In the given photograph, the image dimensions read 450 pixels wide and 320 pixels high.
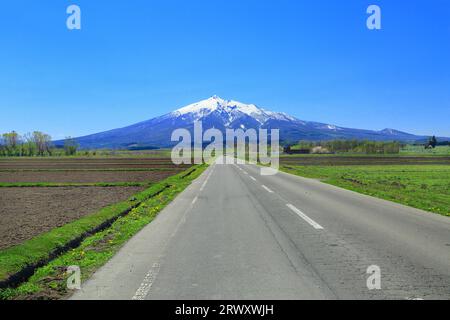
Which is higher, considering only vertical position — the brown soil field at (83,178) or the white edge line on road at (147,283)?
the white edge line on road at (147,283)

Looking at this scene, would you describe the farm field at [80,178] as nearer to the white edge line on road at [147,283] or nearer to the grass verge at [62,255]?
the grass verge at [62,255]

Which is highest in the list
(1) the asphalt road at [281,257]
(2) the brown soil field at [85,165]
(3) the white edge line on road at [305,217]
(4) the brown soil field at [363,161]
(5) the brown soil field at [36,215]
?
(1) the asphalt road at [281,257]

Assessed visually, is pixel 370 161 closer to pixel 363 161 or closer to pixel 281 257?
pixel 363 161

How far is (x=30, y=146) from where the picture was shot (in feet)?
509

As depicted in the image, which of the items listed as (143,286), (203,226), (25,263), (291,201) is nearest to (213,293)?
(143,286)

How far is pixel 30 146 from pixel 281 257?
167 meters

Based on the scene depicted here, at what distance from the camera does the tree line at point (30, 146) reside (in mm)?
148750

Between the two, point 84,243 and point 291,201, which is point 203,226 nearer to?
point 84,243

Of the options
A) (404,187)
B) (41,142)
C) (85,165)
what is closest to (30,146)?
(41,142)

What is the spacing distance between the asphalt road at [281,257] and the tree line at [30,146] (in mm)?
154072

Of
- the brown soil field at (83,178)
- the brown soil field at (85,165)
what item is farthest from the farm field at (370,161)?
the brown soil field at (83,178)

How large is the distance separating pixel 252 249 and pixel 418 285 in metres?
3.23

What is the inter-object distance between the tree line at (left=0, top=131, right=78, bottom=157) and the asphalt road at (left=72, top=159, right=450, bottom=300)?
15407cm

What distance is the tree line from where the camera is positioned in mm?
148750
